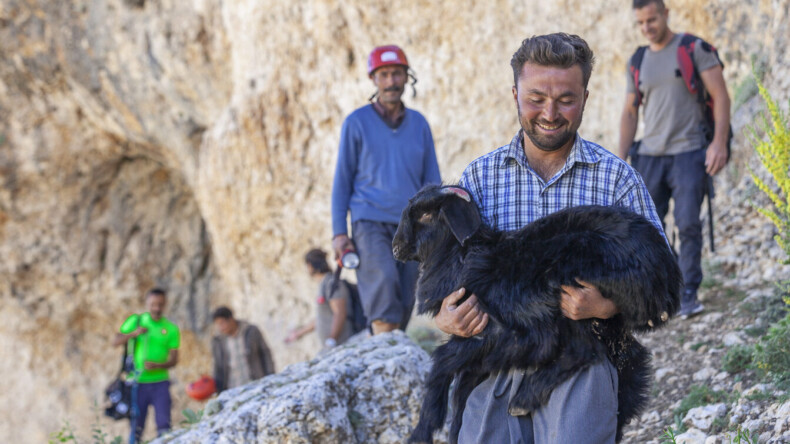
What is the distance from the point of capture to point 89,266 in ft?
47.6

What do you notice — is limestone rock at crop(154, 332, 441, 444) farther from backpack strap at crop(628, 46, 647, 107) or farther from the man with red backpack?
backpack strap at crop(628, 46, 647, 107)

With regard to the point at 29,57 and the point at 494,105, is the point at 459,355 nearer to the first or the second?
the point at 494,105

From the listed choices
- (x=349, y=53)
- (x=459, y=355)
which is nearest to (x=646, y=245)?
(x=459, y=355)

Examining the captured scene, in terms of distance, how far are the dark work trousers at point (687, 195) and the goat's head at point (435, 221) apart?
286 centimetres

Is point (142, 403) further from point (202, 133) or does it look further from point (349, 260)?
point (202, 133)

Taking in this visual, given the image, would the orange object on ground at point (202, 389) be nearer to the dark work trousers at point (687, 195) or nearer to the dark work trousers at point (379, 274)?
the dark work trousers at point (379, 274)

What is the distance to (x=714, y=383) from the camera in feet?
11.8

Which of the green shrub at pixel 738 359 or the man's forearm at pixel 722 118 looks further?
the man's forearm at pixel 722 118

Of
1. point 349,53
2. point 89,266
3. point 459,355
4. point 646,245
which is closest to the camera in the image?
point 646,245

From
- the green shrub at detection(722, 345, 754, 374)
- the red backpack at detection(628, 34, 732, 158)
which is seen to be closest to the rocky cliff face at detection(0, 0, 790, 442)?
the red backpack at detection(628, 34, 732, 158)

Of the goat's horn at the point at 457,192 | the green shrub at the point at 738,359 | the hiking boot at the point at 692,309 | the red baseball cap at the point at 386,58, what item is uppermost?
the red baseball cap at the point at 386,58

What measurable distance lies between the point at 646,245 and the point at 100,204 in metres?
14.3

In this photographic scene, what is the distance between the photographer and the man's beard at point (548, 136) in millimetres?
2018

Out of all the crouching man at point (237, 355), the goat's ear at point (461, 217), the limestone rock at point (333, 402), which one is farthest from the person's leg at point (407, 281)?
the crouching man at point (237, 355)
